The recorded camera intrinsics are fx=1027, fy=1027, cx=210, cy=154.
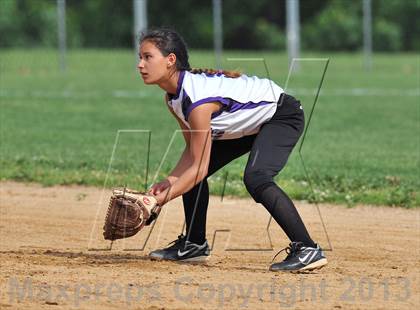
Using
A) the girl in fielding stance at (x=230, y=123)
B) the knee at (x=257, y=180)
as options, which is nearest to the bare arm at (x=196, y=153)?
the girl in fielding stance at (x=230, y=123)

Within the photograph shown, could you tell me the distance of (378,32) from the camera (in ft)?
112

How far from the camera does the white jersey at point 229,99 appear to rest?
605cm

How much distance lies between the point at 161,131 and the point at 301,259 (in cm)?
787

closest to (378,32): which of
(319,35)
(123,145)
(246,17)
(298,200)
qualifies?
(319,35)

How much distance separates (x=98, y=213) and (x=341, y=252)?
240 centimetres

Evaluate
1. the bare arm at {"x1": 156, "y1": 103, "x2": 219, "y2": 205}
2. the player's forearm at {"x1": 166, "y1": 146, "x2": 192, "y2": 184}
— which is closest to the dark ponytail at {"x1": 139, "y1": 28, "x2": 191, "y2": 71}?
the bare arm at {"x1": 156, "y1": 103, "x2": 219, "y2": 205}

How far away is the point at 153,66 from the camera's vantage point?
6.11m

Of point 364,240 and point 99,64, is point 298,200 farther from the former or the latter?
point 99,64

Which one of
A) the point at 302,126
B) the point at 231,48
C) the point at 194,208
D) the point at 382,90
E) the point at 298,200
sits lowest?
the point at 231,48

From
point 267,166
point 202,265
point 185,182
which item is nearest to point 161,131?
point 202,265

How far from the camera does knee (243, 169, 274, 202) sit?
6168 millimetres

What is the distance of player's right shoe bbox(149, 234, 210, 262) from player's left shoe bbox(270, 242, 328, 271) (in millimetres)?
642

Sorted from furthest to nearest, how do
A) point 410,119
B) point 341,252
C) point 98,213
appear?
1. point 410,119
2. point 98,213
3. point 341,252

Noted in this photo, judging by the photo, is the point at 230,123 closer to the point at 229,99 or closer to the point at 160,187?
the point at 229,99
